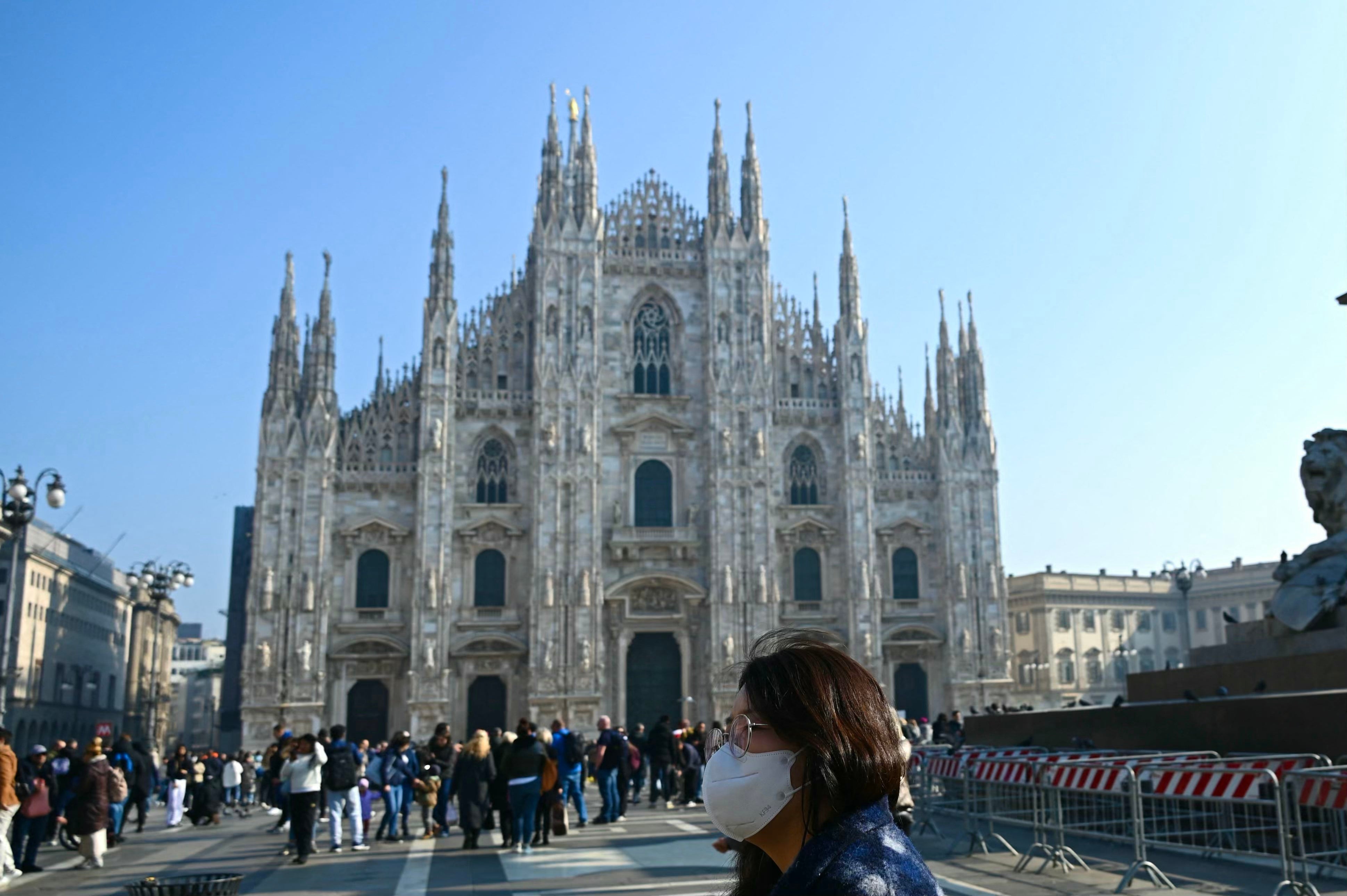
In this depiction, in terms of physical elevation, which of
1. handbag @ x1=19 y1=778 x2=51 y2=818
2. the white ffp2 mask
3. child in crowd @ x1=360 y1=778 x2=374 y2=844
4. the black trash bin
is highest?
the white ffp2 mask

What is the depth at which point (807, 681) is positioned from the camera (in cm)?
234

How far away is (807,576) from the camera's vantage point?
3891cm

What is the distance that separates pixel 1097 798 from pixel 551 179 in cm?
3050

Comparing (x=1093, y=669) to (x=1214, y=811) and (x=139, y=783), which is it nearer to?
(x=139, y=783)

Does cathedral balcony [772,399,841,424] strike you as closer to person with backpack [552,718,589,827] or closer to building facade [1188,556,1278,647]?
person with backpack [552,718,589,827]

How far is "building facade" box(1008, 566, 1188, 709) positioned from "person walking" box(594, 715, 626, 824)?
→ 40371 millimetres

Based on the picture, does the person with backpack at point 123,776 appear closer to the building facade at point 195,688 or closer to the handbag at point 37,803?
the handbag at point 37,803

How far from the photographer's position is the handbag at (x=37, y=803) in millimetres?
13516

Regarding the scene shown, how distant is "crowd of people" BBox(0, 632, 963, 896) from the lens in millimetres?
2289

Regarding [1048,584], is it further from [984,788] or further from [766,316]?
[984,788]

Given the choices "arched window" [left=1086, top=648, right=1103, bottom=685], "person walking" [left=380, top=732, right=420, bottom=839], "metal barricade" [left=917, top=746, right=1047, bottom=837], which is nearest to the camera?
"metal barricade" [left=917, top=746, right=1047, bottom=837]

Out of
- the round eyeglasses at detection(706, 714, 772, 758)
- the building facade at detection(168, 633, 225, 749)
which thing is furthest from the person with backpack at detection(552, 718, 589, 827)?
the building facade at detection(168, 633, 225, 749)

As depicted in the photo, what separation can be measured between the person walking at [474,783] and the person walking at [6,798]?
4762 millimetres

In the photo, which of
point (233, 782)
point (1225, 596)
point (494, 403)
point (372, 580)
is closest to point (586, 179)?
point (494, 403)
